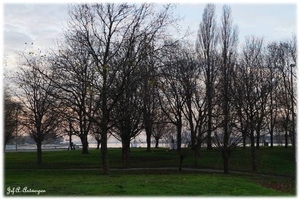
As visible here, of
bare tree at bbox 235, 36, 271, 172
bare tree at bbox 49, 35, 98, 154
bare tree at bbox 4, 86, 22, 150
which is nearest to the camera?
bare tree at bbox 49, 35, 98, 154

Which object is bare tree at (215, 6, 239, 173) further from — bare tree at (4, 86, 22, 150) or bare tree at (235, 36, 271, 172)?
bare tree at (4, 86, 22, 150)

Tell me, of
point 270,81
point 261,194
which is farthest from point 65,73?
point 270,81

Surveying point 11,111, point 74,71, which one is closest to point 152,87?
point 74,71

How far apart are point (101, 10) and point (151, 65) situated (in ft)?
13.3

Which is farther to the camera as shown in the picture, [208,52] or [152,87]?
[208,52]
